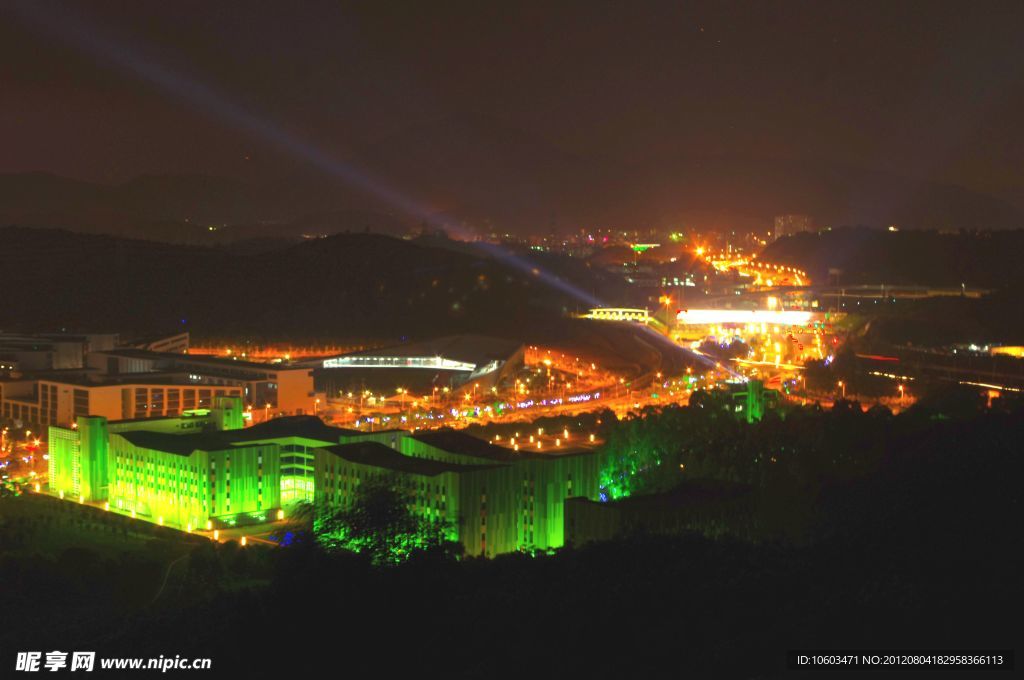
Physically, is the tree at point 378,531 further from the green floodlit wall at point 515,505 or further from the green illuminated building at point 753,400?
the green illuminated building at point 753,400

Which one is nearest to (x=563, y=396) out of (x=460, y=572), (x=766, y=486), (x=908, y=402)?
(x=908, y=402)

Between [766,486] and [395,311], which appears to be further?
[395,311]

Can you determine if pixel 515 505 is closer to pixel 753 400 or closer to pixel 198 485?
pixel 198 485

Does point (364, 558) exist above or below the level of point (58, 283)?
below

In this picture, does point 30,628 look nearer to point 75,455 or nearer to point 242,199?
point 75,455

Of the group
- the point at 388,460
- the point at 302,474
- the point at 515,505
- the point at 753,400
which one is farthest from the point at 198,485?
the point at 753,400

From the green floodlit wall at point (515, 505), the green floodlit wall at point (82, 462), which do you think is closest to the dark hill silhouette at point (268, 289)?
the green floodlit wall at point (82, 462)

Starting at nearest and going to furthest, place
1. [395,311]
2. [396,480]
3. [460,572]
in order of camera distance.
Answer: [460,572]
[396,480]
[395,311]
